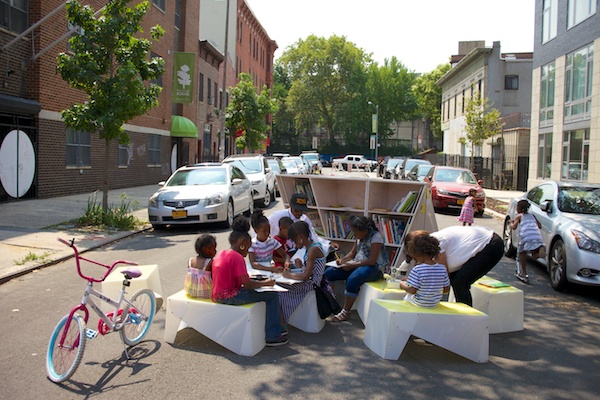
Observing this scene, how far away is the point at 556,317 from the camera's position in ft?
23.0

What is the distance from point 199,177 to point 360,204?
7.27 m

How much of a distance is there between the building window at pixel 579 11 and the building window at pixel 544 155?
17.2 feet

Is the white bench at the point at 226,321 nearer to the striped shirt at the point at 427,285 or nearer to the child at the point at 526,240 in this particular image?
the striped shirt at the point at 427,285

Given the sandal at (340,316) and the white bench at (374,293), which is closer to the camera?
the white bench at (374,293)

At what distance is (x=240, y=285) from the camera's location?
5.51 m

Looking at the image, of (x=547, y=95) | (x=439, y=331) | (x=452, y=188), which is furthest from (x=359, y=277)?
(x=547, y=95)

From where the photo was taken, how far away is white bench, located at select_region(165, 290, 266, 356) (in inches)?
212

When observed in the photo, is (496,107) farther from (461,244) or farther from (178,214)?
(461,244)

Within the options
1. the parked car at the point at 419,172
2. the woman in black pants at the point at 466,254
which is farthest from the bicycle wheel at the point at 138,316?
the parked car at the point at 419,172

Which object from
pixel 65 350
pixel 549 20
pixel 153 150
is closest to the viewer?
pixel 65 350

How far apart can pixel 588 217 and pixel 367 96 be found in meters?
68.8

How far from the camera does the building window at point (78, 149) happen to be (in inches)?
770

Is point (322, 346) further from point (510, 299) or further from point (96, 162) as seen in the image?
point (96, 162)

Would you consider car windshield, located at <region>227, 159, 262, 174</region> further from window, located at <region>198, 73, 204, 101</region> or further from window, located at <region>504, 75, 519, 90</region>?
window, located at <region>504, 75, 519, 90</region>
